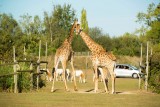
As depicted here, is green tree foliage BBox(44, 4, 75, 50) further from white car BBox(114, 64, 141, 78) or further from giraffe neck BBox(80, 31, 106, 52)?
giraffe neck BBox(80, 31, 106, 52)

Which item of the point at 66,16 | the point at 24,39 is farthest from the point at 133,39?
the point at 24,39

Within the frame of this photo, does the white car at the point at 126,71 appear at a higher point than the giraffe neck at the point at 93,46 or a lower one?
lower

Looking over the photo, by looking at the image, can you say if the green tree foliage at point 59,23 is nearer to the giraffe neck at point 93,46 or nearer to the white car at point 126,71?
the white car at point 126,71

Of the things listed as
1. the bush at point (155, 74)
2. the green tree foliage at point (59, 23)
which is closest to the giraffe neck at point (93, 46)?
the bush at point (155, 74)

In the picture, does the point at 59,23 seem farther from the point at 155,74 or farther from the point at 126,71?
the point at 155,74

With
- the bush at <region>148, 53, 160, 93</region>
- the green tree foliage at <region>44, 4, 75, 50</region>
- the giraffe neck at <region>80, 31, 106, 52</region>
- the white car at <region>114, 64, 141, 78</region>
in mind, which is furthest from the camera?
the green tree foliage at <region>44, 4, 75, 50</region>

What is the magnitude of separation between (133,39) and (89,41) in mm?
49531

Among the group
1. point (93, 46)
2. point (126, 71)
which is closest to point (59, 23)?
point (126, 71)

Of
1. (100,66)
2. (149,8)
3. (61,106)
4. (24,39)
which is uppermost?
(149,8)

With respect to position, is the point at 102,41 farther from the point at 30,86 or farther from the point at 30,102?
the point at 30,102

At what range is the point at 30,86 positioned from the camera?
1945 centimetres

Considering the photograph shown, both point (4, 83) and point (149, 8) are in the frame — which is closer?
point (4, 83)

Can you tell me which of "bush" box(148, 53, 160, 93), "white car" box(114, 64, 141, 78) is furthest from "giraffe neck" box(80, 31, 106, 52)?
"white car" box(114, 64, 141, 78)

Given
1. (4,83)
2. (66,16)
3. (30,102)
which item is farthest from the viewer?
(66,16)
